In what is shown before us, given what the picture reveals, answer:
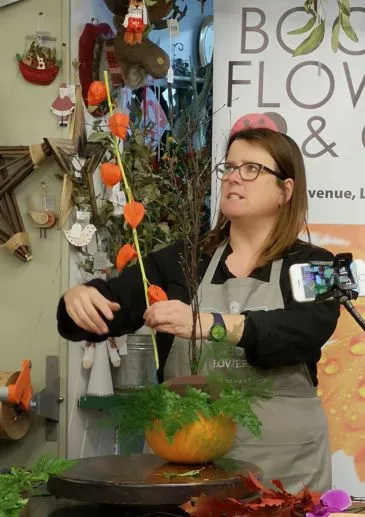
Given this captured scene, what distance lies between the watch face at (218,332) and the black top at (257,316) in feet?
0.30

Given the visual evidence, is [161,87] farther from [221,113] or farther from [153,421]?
[153,421]

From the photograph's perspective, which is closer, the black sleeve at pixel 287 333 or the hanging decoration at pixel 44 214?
the black sleeve at pixel 287 333

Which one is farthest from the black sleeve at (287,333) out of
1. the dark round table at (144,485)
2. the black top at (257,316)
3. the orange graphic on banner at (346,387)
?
the orange graphic on banner at (346,387)

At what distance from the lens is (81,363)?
3111 mm

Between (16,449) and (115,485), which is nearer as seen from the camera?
(115,485)

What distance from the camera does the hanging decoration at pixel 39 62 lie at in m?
3.03

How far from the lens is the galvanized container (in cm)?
304

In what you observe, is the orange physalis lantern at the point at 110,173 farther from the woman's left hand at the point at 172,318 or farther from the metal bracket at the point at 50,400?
the metal bracket at the point at 50,400

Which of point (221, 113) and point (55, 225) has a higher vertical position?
point (221, 113)

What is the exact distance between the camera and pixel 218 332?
1.85 m

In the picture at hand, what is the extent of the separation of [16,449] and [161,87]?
1417 mm

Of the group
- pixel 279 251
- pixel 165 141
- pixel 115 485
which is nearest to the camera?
pixel 115 485

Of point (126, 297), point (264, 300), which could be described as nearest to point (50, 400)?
point (126, 297)

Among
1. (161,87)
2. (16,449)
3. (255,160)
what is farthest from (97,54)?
(16,449)
